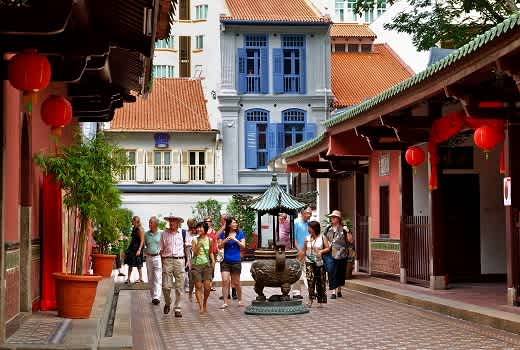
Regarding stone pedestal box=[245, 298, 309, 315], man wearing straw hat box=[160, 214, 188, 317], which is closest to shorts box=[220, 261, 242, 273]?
stone pedestal box=[245, 298, 309, 315]

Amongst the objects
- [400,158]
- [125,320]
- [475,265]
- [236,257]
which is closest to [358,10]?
[400,158]

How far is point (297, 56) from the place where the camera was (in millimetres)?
44938

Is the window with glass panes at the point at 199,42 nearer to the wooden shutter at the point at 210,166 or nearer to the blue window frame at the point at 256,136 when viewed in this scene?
the wooden shutter at the point at 210,166

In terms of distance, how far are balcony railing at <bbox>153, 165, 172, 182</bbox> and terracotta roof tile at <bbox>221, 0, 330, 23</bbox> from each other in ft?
25.5

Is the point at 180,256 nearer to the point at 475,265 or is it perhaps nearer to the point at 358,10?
the point at 475,265

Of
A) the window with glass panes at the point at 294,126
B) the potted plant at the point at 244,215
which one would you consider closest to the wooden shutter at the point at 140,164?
the window with glass panes at the point at 294,126

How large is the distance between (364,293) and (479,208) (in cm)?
291

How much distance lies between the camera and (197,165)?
45969 mm

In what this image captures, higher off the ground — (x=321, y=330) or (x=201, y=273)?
(x=201, y=273)

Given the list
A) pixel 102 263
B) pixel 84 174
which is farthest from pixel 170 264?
pixel 102 263

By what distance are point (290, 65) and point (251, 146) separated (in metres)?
4.25

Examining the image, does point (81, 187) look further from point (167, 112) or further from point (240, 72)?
point (167, 112)

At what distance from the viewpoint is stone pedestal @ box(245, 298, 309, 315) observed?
15648mm

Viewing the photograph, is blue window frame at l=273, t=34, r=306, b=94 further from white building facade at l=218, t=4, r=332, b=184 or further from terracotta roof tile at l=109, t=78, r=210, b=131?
terracotta roof tile at l=109, t=78, r=210, b=131
